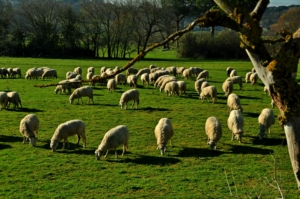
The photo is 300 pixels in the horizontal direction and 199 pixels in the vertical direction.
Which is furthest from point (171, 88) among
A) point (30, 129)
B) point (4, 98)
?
point (30, 129)

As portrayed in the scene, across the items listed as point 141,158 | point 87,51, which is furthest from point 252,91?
point 87,51

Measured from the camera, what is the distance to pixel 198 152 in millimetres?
13016

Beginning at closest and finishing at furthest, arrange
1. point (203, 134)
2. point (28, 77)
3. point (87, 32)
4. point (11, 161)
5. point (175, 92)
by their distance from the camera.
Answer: point (11, 161) < point (203, 134) < point (175, 92) < point (28, 77) < point (87, 32)

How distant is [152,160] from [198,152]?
1.78 metres

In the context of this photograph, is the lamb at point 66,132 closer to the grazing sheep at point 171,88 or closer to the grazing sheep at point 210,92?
the grazing sheep at point 210,92

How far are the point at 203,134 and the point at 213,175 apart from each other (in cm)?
472

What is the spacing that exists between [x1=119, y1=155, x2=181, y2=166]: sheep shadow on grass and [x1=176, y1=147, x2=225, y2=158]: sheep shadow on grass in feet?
2.03

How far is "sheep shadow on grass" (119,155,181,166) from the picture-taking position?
11922 millimetres

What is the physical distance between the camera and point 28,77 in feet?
115

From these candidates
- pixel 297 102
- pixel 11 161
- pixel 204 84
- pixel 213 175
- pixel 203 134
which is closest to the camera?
pixel 297 102

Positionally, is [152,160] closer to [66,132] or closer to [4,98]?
[66,132]

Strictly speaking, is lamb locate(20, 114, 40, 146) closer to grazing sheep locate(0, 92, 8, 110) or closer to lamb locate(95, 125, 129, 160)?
lamb locate(95, 125, 129, 160)

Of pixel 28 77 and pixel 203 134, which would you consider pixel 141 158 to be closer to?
pixel 203 134

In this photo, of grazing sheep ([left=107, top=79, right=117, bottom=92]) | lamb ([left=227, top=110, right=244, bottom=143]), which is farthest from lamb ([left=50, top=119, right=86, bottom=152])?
grazing sheep ([left=107, top=79, right=117, bottom=92])
